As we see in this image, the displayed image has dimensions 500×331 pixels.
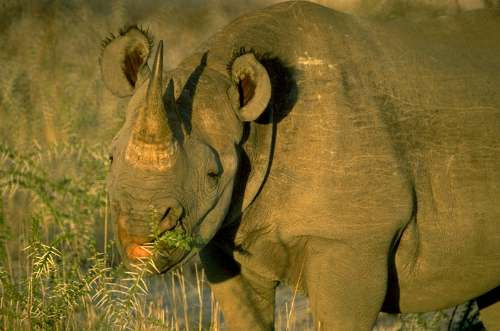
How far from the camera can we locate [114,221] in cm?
410

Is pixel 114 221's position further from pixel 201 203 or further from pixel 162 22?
pixel 162 22

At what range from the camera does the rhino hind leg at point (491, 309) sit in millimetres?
5794

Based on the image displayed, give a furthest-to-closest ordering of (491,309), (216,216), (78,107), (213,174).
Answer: (78,107) → (491,309) → (216,216) → (213,174)

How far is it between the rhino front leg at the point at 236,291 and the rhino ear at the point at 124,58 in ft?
3.25

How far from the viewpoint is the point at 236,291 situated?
206 inches

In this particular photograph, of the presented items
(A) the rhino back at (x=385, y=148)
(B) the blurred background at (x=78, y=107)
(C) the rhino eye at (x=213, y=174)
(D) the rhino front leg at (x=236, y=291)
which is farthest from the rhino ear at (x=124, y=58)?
(B) the blurred background at (x=78, y=107)

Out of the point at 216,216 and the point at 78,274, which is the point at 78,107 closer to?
the point at 78,274

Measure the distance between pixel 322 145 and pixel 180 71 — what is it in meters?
0.74

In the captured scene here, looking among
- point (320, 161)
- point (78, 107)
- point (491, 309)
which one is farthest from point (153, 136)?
point (78, 107)

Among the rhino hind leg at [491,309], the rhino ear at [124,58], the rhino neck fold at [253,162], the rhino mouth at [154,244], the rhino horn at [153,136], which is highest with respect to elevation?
the rhino ear at [124,58]

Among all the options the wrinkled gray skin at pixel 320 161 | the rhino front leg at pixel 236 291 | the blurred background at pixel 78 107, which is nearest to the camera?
the wrinkled gray skin at pixel 320 161

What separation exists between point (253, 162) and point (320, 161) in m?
0.31

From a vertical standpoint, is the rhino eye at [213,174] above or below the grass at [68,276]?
above

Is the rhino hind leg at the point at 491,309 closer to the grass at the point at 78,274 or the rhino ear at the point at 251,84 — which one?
the grass at the point at 78,274
